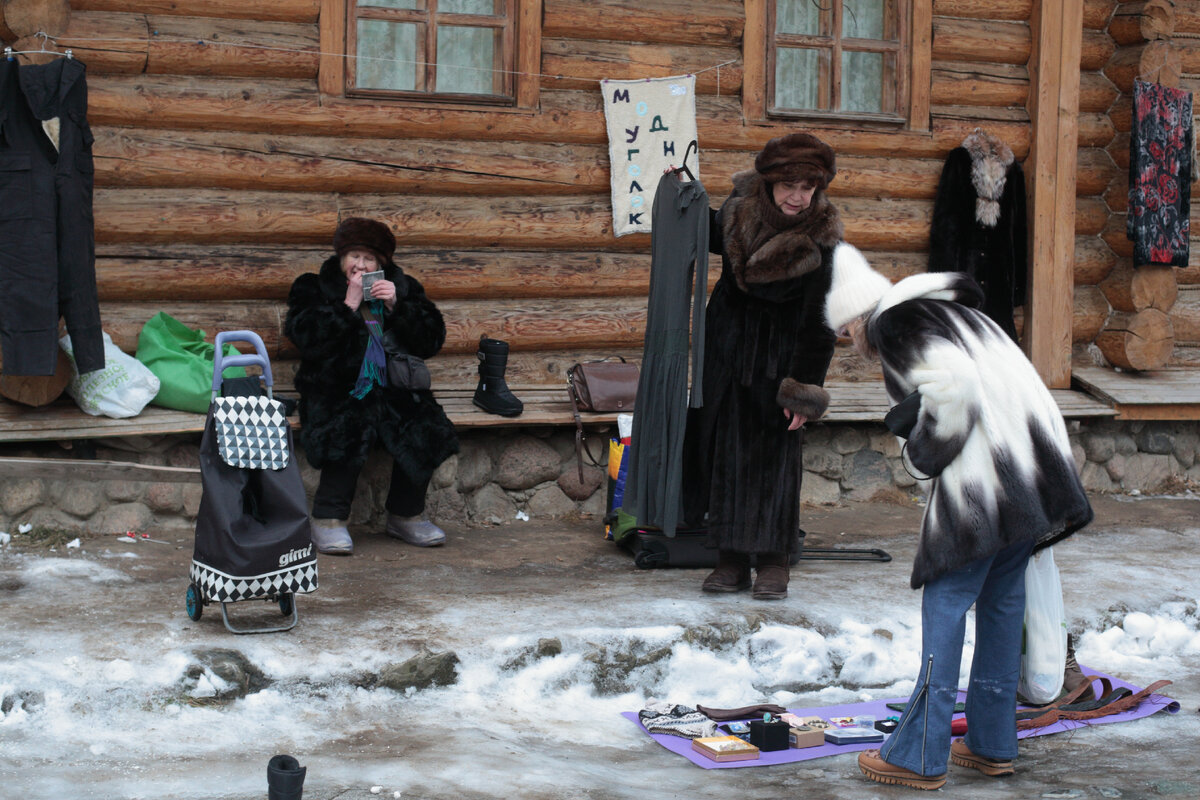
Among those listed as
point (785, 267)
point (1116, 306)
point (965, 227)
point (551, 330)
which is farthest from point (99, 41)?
point (1116, 306)

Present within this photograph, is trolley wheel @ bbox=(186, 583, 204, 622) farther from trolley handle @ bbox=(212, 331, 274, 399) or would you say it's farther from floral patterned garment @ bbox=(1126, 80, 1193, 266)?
floral patterned garment @ bbox=(1126, 80, 1193, 266)

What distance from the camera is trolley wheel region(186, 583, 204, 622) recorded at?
4.72m

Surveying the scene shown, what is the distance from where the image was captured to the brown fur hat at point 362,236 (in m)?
6.13

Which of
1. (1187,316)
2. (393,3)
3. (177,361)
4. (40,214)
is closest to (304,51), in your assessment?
(393,3)

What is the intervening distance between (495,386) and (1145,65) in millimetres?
4714

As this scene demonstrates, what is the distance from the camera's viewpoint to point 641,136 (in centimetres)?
719

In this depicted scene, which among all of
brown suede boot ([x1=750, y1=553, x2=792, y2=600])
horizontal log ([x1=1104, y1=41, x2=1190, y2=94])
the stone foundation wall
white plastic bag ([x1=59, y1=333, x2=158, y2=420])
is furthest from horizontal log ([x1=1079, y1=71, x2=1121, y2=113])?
white plastic bag ([x1=59, y1=333, x2=158, y2=420])

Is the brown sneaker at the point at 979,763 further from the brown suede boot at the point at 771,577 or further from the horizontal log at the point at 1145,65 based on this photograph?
the horizontal log at the point at 1145,65

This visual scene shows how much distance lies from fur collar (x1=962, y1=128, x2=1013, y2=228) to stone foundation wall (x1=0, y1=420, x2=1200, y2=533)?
1.47 metres

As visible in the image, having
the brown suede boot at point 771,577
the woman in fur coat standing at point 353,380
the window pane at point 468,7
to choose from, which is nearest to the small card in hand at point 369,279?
the woman in fur coat standing at point 353,380

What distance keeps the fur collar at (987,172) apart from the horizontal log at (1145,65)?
1.13 metres

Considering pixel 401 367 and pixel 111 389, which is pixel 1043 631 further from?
pixel 111 389

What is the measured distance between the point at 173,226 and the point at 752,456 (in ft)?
10.4

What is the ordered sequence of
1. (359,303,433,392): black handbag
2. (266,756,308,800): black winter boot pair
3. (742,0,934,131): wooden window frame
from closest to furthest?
(266,756,308,800): black winter boot pair, (359,303,433,392): black handbag, (742,0,934,131): wooden window frame
